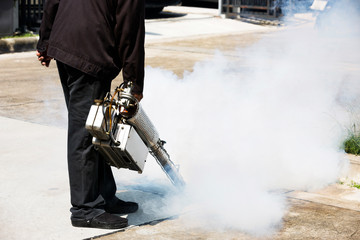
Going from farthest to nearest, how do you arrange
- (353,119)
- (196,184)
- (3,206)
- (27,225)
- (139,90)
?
(353,119) → (196,184) → (3,206) → (27,225) → (139,90)

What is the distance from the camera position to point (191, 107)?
5859 mm

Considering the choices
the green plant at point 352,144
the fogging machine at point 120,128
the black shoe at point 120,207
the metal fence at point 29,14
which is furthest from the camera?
the metal fence at point 29,14

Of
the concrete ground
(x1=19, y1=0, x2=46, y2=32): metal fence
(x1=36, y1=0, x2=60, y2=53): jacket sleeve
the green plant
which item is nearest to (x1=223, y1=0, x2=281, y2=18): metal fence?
(x1=19, y1=0, x2=46, y2=32): metal fence

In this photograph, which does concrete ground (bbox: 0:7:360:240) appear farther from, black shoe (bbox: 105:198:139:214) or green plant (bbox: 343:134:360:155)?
green plant (bbox: 343:134:360:155)

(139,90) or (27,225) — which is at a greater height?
(139,90)

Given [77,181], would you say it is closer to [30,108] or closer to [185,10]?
[30,108]

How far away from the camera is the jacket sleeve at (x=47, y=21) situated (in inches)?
139

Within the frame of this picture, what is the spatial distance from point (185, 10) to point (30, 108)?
13.9 metres

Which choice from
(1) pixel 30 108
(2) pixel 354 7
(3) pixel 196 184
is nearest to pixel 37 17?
(1) pixel 30 108


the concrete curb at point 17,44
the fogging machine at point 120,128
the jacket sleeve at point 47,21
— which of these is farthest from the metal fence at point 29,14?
the fogging machine at point 120,128

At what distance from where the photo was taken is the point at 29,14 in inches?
513

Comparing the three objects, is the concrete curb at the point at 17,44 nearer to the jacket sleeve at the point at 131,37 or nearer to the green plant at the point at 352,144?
the green plant at the point at 352,144

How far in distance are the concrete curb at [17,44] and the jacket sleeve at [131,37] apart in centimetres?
849

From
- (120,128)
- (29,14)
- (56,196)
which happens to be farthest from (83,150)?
(29,14)
